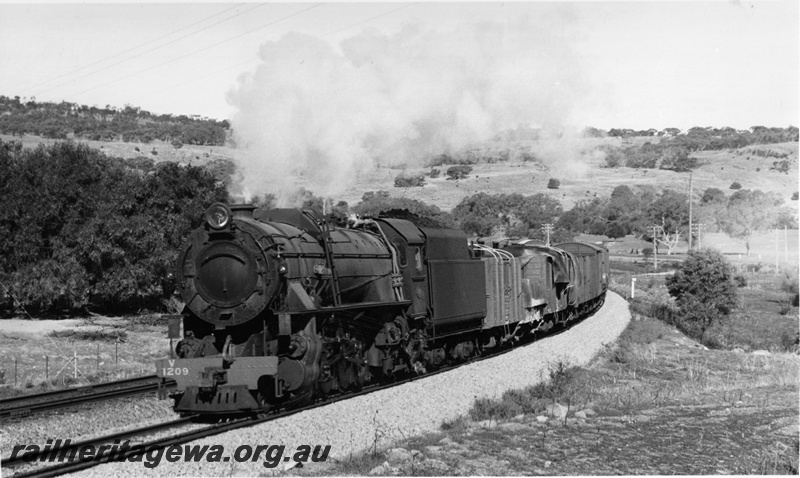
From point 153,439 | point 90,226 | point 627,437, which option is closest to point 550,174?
point 90,226

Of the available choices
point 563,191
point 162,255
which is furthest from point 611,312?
point 563,191

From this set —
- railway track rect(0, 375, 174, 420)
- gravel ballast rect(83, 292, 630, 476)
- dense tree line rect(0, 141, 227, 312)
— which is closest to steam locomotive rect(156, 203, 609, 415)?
gravel ballast rect(83, 292, 630, 476)

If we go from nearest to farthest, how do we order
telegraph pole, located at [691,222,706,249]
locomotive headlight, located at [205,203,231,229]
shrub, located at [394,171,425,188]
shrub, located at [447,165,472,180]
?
locomotive headlight, located at [205,203,231,229], telegraph pole, located at [691,222,706,249], shrub, located at [394,171,425,188], shrub, located at [447,165,472,180]

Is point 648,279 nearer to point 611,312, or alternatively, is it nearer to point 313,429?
point 611,312

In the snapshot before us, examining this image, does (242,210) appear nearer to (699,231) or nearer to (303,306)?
(303,306)

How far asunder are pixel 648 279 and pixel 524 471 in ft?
193

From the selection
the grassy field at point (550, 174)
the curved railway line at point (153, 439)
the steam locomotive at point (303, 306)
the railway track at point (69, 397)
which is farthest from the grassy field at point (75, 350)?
the grassy field at point (550, 174)

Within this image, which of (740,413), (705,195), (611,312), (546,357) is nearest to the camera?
(740,413)

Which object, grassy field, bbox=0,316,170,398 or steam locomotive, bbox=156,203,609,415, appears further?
grassy field, bbox=0,316,170,398

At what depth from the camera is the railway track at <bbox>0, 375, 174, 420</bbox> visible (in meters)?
14.5

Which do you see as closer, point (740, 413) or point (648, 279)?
point (740, 413)

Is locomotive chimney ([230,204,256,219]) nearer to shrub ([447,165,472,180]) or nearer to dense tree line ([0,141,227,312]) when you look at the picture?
dense tree line ([0,141,227,312])

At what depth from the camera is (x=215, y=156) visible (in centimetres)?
9712

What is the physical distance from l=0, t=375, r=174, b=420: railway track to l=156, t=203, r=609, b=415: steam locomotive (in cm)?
293
